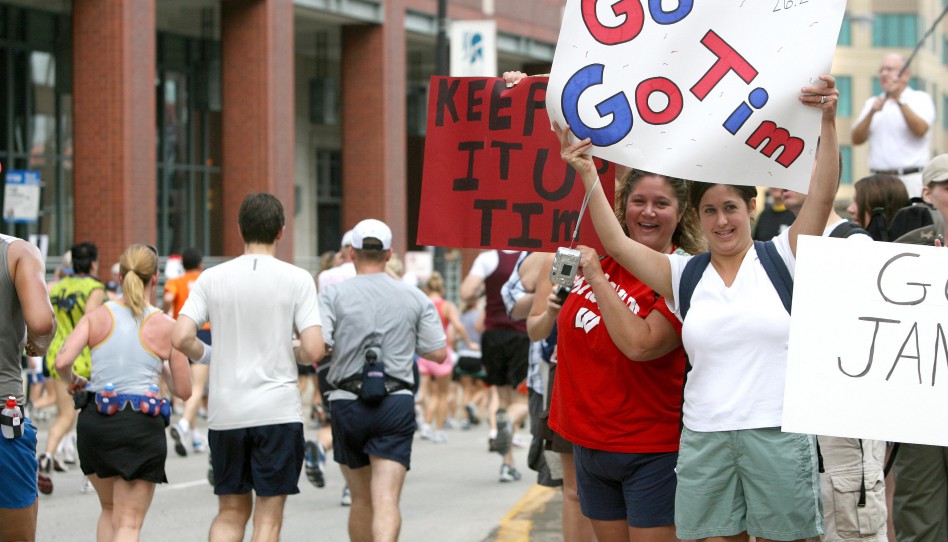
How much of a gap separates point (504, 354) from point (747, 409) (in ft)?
27.3

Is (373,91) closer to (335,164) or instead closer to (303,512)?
(335,164)

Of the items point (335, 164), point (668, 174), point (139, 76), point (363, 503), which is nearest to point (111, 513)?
point (363, 503)

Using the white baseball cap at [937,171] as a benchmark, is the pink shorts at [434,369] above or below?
below

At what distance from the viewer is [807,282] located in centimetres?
459

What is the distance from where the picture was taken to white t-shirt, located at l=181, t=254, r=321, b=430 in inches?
278

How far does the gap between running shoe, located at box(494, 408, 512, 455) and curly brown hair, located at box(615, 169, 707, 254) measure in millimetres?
6489

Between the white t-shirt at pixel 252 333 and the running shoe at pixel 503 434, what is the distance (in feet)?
16.4

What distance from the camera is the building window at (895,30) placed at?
72312 mm

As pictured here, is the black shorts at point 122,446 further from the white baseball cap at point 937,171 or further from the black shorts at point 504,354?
the black shorts at point 504,354

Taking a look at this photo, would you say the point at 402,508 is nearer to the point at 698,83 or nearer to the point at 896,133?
the point at 896,133

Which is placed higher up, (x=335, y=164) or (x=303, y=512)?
(x=335, y=164)

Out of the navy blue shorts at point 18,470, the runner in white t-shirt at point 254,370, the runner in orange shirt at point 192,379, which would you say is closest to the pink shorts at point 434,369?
the runner in orange shirt at point 192,379

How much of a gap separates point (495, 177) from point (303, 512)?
562 cm

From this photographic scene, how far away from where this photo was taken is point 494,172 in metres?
5.97
